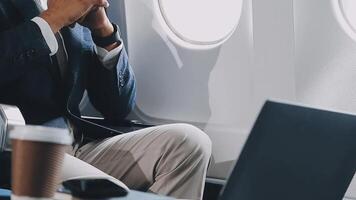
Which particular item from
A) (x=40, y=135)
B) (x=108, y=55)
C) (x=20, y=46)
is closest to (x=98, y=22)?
(x=108, y=55)

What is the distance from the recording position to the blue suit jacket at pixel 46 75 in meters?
1.95

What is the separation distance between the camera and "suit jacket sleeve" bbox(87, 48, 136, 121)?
7.67 ft

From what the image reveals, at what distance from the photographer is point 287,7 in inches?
106

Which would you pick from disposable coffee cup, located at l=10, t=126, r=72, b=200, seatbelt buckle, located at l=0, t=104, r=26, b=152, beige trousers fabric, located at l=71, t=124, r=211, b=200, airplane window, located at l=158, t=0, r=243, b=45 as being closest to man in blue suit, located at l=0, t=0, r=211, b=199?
beige trousers fabric, located at l=71, t=124, r=211, b=200

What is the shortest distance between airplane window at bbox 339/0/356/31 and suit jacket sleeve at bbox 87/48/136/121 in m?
0.88

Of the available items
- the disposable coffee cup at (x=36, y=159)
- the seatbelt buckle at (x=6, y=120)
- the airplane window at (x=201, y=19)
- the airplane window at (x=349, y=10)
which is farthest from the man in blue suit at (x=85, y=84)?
the disposable coffee cup at (x=36, y=159)

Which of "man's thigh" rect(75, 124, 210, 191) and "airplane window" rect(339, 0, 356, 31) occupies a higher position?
"airplane window" rect(339, 0, 356, 31)

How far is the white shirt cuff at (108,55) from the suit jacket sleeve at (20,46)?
0.33 meters

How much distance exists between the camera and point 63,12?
2.01 metres

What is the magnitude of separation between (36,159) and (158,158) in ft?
4.15

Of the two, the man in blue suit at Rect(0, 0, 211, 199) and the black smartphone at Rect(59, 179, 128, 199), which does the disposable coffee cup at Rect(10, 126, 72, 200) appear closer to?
the black smartphone at Rect(59, 179, 128, 199)

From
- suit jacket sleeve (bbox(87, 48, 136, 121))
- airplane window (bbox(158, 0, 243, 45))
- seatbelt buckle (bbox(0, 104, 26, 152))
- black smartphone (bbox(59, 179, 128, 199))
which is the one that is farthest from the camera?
airplane window (bbox(158, 0, 243, 45))

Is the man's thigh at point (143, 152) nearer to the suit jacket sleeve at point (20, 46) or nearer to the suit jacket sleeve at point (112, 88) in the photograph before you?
the suit jacket sleeve at point (112, 88)

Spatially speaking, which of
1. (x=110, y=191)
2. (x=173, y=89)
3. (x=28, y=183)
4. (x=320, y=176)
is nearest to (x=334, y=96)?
(x=173, y=89)
